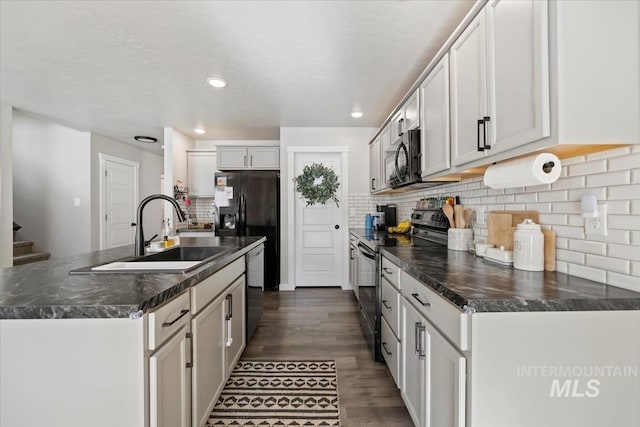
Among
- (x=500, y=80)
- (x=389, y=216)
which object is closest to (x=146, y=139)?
(x=389, y=216)

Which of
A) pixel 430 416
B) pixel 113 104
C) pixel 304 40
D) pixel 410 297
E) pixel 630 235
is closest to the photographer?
pixel 630 235

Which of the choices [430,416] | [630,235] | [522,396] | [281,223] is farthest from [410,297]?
[281,223]

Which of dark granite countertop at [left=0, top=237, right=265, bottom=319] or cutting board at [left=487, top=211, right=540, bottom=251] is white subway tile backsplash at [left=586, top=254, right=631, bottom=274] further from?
dark granite countertop at [left=0, top=237, right=265, bottom=319]

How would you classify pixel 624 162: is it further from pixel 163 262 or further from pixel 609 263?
pixel 163 262

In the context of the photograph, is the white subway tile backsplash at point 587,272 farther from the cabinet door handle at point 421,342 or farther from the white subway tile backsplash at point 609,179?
the cabinet door handle at point 421,342

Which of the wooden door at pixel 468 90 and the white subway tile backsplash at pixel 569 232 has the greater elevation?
the wooden door at pixel 468 90

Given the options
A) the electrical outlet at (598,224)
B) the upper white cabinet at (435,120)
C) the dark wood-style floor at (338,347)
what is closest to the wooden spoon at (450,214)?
the upper white cabinet at (435,120)

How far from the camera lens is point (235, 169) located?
179 inches

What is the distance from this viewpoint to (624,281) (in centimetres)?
100

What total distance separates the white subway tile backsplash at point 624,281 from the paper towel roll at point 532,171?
1.31 feet

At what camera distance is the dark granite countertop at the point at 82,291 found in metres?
0.85

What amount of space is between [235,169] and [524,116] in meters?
4.09

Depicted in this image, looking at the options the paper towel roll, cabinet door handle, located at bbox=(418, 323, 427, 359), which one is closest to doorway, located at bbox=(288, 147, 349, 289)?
cabinet door handle, located at bbox=(418, 323, 427, 359)

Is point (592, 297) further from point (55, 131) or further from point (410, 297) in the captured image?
point (55, 131)
